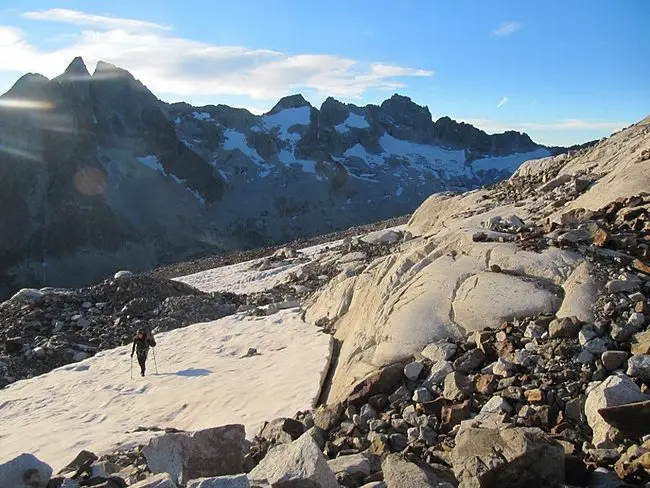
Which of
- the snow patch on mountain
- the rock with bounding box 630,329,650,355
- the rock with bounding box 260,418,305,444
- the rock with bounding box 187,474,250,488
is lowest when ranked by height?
the rock with bounding box 260,418,305,444

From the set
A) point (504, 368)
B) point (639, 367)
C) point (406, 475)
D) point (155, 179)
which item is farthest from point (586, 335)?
point (155, 179)

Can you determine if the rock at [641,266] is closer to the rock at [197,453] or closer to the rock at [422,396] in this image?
the rock at [422,396]

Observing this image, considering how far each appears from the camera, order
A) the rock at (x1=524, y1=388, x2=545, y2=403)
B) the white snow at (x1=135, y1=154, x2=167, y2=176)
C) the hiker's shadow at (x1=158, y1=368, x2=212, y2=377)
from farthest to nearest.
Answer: the white snow at (x1=135, y1=154, x2=167, y2=176), the hiker's shadow at (x1=158, y1=368, x2=212, y2=377), the rock at (x1=524, y1=388, x2=545, y2=403)

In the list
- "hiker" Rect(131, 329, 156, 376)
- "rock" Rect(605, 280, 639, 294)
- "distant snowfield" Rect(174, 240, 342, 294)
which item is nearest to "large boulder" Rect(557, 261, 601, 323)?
"rock" Rect(605, 280, 639, 294)

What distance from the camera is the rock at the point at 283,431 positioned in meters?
7.04

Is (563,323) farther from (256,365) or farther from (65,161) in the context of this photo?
(65,161)

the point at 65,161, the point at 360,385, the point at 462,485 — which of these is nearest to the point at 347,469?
the point at 462,485

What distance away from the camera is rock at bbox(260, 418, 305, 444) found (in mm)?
7037

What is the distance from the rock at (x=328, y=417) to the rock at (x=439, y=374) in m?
1.19

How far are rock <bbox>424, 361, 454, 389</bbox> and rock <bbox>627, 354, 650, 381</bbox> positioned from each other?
2048mm

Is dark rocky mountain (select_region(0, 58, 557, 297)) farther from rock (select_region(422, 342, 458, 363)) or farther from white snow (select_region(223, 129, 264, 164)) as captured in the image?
rock (select_region(422, 342, 458, 363))

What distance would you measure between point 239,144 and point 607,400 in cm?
16983

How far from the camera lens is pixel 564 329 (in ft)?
23.0

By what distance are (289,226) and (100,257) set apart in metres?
52.5
